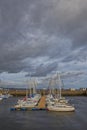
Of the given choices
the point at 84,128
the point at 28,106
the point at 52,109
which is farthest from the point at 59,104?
the point at 84,128

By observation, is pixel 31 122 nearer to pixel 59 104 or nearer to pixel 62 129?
pixel 62 129

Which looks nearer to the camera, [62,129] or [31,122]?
[62,129]

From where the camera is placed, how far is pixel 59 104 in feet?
414

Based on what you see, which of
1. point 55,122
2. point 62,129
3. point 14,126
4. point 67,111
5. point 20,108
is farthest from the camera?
point 20,108

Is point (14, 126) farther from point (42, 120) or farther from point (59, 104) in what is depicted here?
point (59, 104)

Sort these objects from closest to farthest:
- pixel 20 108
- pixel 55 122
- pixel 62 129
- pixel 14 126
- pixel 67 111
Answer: pixel 62 129 → pixel 14 126 → pixel 55 122 → pixel 67 111 → pixel 20 108

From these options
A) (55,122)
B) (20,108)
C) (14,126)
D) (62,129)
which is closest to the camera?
(62,129)

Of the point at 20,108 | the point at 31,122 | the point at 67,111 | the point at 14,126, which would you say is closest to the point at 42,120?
the point at 31,122

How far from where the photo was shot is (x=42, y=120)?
3949 inches

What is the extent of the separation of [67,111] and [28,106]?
889 inches

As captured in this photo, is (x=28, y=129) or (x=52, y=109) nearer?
(x=28, y=129)

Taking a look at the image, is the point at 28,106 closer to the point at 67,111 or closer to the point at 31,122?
the point at 67,111

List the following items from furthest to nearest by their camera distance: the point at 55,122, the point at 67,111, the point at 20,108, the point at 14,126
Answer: the point at 20,108 < the point at 67,111 < the point at 55,122 < the point at 14,126

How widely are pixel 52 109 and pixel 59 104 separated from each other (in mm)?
3574
